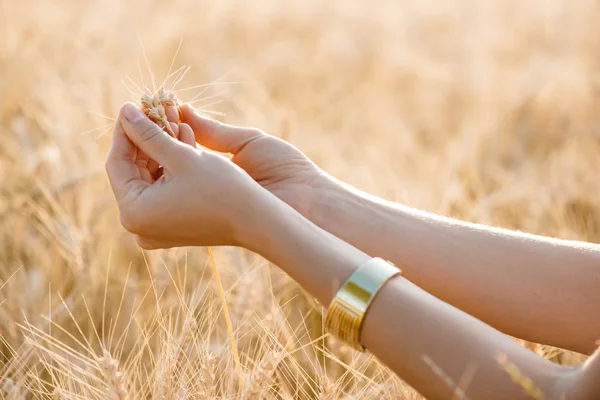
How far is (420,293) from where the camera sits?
0.88 metres

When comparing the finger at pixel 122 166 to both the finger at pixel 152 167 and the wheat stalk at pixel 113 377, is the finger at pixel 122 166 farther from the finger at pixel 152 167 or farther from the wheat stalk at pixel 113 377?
the wheat stalk at pixel 113 377

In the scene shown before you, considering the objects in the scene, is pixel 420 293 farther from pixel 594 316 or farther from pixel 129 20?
pixel 129 20

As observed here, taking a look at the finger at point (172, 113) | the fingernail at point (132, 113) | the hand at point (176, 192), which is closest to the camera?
the hand at point (176, 192)

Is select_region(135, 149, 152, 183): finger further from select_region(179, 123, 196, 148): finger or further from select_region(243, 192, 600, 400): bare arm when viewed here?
select_region(243, 192, 600, 400): bare arm

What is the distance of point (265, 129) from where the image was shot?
2.15 m

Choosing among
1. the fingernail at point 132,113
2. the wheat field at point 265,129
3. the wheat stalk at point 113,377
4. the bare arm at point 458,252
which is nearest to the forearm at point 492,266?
the bare arm at point 458,252

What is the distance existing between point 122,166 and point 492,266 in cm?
61

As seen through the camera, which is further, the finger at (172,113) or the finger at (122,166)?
the finger at (172,113)

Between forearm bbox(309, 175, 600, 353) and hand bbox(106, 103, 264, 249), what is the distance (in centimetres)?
28

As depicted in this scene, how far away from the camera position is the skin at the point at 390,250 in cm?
84

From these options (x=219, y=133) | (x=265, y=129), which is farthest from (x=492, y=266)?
(x=265, y=129)

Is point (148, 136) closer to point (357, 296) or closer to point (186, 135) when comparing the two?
point (186, 135)

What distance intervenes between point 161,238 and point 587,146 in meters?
1.93

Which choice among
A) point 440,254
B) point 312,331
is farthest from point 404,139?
point 440,254
